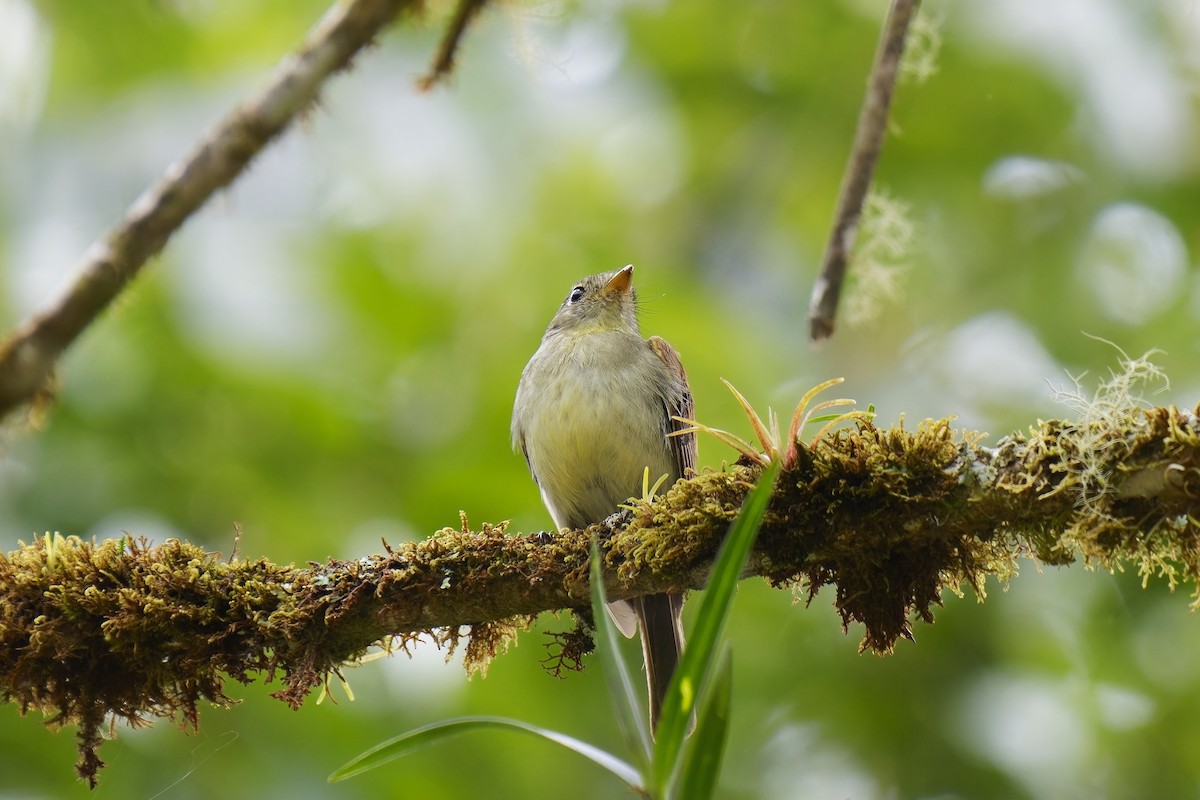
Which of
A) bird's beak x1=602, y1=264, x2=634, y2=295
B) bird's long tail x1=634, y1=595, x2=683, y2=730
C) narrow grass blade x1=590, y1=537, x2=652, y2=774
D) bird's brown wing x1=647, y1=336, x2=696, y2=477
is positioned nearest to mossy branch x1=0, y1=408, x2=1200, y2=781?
narrow grass blade x1=590, y1=537, x2=652, y2=774

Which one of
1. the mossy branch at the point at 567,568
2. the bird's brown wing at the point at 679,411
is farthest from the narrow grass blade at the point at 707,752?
the bird's brown wing at the point at 679,411

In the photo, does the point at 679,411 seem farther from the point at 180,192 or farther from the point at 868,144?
the point at 180,192

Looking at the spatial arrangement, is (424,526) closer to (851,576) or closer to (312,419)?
(312,419)

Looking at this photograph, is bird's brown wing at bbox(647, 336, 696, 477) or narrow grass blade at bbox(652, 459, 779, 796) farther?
bird's brown wing at bbox(647, 336, 696, 477)

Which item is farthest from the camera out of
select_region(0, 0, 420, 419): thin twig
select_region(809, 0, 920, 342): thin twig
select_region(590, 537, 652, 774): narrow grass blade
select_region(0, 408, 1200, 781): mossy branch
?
select_region(809, 0, 920, 342): thin twig

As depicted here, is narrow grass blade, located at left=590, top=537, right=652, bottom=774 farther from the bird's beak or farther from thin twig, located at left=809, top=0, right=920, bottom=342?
the bird's beak

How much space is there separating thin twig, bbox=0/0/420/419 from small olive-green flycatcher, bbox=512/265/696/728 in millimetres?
1372

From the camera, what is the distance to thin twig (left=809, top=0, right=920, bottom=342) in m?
3.11

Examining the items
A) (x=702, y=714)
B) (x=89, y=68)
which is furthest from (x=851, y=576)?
(x=89, y=68)

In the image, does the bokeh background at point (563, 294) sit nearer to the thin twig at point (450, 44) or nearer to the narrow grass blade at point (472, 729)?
the thin twig at point (450, 44)

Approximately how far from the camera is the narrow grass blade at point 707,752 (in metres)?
1.78

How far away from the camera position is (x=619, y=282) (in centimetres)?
491

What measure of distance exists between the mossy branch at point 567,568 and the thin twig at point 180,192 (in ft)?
1.65

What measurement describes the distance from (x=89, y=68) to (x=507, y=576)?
4.40 metres
